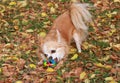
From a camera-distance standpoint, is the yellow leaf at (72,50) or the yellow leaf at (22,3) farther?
the yellow leaf at (22,3)

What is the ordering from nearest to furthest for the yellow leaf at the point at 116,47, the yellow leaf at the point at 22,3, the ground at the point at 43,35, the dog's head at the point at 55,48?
the ground at the point at 43,35
the dog's head at the point at 55,48
the yellow leaf at the point at 116,47
the yellow leaf at the point at 22,3

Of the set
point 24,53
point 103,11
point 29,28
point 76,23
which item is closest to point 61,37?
point 76,23

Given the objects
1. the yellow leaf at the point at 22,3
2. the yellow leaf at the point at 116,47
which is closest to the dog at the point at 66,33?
the yellow leaf at the point at 116,47

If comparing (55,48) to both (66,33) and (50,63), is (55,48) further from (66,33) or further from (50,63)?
(66,33)

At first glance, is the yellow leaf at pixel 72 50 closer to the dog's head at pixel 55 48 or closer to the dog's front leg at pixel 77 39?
the dog's front leg at pixel 77 39

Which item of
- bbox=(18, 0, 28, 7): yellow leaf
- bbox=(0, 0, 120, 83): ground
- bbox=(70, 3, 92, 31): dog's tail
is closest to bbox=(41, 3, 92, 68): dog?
bbox=(70, 3, 92, 31): dog's tail

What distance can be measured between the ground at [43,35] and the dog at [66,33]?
19cm

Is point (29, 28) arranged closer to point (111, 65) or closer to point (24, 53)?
point (24, 53)

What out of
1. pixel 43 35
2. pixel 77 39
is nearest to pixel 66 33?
pixel 77 39

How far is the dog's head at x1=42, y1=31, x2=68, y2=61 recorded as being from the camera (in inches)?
228

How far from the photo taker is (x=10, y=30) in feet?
23.6

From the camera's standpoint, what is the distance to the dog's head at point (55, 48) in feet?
19.0

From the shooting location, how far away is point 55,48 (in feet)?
19.1

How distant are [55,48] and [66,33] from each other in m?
0.45
